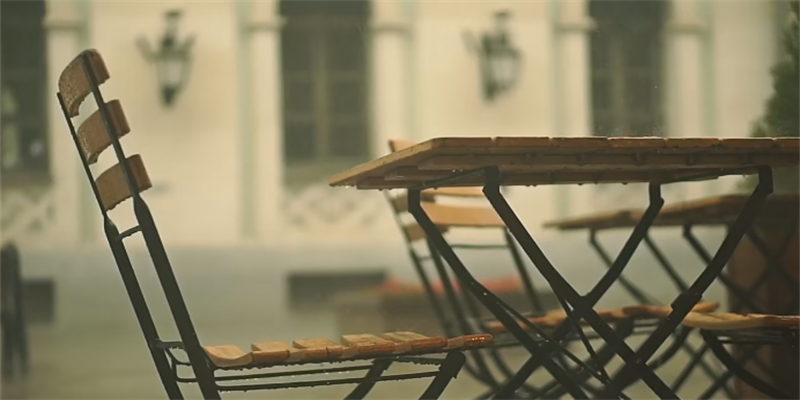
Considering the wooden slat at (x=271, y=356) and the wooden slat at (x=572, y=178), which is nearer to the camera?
the wooden slat at (x=271, y=356)

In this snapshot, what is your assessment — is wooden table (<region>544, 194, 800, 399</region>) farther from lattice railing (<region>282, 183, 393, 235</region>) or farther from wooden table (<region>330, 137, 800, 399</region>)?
lattice railing (<region>282, 183, 393, 235</region>)

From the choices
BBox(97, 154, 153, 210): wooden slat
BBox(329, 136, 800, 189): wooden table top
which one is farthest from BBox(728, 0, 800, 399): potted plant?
BBox(97, 154, 153, 210): wooden slat

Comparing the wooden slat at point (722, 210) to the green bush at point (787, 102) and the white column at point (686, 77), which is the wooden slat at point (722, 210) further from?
the white column at point (686, 77)

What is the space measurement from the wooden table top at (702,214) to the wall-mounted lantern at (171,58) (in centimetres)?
164

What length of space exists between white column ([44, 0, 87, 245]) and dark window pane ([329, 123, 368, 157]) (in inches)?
40.5

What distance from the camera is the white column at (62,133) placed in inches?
145

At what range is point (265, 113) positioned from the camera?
397 cm

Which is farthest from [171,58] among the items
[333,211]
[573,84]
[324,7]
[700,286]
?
[700,286]

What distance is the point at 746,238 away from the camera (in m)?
3.54

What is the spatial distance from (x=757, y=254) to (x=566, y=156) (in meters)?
1.60

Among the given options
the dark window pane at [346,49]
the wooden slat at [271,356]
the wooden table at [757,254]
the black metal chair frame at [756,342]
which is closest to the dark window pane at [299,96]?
the dark window pane at [346,49]

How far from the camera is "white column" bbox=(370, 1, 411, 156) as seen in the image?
4.00 metres

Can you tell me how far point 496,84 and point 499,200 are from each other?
6.90 feet

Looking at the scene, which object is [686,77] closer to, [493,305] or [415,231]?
[415,231]
